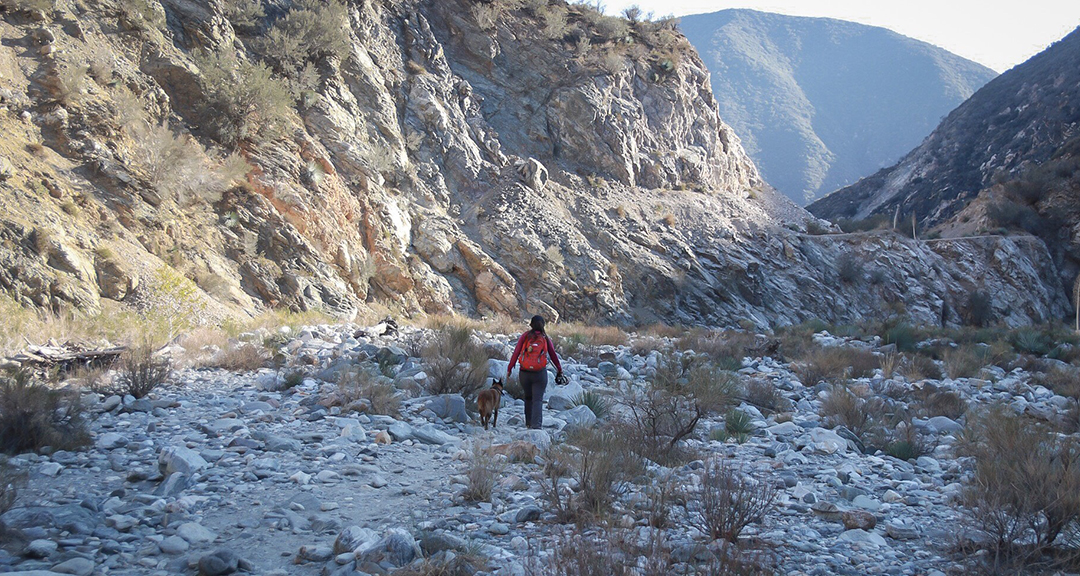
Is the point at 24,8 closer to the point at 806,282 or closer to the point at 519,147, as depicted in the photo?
the point at 519,147

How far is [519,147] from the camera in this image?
78.7 ft

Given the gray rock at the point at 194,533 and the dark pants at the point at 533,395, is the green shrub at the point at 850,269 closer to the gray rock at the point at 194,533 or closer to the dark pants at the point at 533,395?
the dark pants at the point at 533,395

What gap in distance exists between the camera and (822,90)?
112m

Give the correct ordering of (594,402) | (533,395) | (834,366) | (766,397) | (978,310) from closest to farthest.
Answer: (533,395) → (594,402) → (766,397) → (834,366) → (978,310)

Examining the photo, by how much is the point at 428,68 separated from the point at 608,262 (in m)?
9.97

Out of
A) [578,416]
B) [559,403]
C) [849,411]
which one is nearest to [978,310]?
[849,411]

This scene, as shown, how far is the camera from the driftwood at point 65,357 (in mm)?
6637

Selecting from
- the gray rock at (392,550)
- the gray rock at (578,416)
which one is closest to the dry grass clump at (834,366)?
the gray rock at (578,416)

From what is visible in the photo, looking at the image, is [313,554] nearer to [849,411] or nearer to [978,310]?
[849,411]

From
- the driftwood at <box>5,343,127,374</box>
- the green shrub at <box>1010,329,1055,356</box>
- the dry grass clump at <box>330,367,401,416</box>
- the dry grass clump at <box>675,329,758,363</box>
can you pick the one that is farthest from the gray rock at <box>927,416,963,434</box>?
the green shrub at <box>1010,329,1055,356</box>

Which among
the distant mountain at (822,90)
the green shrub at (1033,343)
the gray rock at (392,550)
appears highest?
the distant mountain at (822,90)

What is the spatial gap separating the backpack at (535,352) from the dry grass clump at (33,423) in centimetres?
402

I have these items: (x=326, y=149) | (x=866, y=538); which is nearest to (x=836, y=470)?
(x=866, y=538)

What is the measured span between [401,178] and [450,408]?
44.5ft
